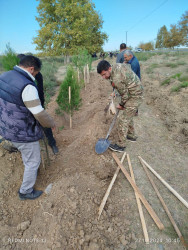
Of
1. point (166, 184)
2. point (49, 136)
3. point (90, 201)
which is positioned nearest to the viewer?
point (90, 201)

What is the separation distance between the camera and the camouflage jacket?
10.7 feet

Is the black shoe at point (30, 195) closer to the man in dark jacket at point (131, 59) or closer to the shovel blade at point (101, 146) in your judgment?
the shovel blade at point (101, 146)

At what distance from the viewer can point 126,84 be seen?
3475mm

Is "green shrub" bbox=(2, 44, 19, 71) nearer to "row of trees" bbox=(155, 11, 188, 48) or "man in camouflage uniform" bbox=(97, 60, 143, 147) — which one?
"man in camouflage uniform" bbox=(97, 60, 143, 147)

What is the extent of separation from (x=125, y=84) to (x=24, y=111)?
217 cm

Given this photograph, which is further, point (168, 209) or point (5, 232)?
point (168, 209)

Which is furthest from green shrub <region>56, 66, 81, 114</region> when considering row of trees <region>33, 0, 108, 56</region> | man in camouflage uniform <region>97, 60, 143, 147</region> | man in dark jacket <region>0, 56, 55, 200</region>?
row of trees <region>33, 0, 108, 56</region>

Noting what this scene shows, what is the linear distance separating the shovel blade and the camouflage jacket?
38.4 inches

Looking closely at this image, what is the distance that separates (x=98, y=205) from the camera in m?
2.56

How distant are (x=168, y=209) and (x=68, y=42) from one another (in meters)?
24.9

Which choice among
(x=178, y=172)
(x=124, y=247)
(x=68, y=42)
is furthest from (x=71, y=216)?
(x=68, y=42)

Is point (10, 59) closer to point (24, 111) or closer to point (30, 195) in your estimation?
point (24, 111)

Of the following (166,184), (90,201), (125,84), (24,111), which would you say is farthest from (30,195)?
(125,84)

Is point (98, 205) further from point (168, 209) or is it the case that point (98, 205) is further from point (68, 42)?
→ point (68, 42)
